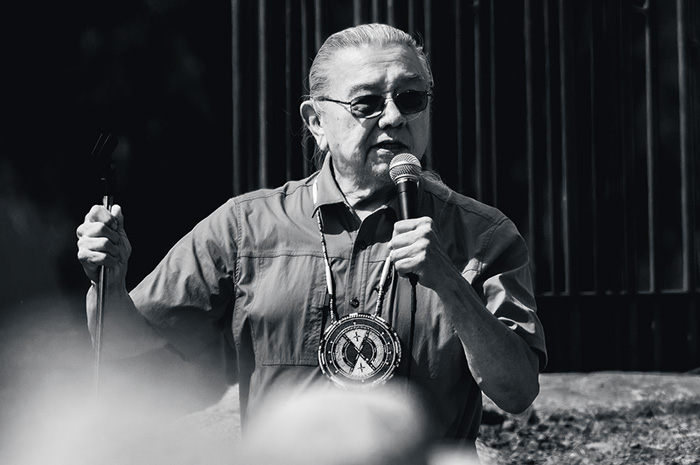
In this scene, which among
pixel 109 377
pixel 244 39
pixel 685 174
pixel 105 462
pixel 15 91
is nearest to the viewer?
pixel 105 462

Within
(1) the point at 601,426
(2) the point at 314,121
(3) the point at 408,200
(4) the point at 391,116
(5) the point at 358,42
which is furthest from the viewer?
(1) the point at 601,426

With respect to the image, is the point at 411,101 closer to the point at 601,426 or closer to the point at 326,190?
the point at 326,190

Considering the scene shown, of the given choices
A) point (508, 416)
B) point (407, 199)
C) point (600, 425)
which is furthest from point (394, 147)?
point (600, 425)

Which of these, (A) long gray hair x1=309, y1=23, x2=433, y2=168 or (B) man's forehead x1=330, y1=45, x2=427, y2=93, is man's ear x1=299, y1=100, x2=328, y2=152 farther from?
(B) man's forehead x1=330, y1=45, x2=427, y2=93

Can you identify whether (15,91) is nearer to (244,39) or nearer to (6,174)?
(6,174)

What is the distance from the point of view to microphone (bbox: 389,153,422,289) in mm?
2459

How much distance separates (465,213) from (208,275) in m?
0.73

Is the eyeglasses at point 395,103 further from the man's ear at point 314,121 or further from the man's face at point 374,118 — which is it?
the man's ear at point 314,121

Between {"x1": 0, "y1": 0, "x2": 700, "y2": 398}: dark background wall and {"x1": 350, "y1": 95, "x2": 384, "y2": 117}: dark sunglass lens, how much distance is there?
226 centimetres

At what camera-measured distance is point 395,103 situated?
275 cm

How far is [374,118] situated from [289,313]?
57 cm

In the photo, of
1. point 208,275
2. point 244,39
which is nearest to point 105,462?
point 208,275

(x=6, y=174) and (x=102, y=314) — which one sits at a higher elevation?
(x=6, y=174)

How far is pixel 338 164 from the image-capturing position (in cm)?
295
